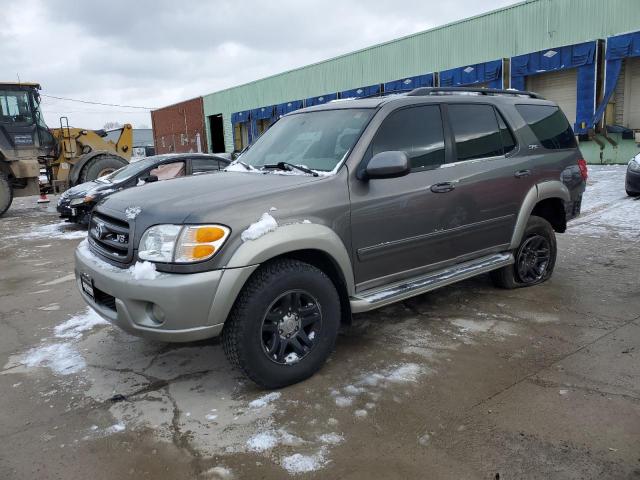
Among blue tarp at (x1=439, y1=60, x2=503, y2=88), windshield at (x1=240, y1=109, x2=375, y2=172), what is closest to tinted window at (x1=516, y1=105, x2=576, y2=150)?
windshield at (x1=240, y1=109, x2=375, y2=172)

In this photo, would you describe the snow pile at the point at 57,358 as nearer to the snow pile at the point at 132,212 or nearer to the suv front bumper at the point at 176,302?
the suv front bumper at the point at 176,302

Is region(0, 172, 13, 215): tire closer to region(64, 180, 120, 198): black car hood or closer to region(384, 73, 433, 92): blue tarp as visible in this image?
region(64, 180, 120, 198): black car hood

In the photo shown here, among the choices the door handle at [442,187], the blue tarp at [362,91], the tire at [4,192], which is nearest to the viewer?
the door handle at [442,187]

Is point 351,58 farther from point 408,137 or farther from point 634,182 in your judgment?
point 408,137

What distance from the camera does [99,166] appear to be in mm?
13945

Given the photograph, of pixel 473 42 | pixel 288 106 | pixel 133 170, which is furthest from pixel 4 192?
pixel 288 106

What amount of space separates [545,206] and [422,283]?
218cm

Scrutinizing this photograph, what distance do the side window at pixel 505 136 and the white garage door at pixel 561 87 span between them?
13.8 m

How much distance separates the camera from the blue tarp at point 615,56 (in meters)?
14.7

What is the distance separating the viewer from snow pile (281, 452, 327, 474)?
2.49m

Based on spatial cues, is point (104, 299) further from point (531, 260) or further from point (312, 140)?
point (531, 260)

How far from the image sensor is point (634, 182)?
368 inches

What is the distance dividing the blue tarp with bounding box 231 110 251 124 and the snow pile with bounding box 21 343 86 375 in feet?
93.4

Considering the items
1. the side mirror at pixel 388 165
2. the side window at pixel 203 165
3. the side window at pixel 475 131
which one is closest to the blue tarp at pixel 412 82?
the side window at pixel 203 165
